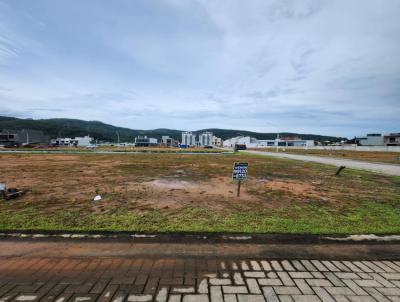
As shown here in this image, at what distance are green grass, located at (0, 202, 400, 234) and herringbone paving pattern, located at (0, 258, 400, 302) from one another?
128cm

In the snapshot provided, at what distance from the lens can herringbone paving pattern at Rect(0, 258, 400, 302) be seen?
288 cm

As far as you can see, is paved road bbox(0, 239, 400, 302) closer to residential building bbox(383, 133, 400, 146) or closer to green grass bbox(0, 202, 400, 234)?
green grass bbox(0, 202, 400, 234)

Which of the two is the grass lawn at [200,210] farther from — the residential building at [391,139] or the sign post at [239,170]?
the residential building at [391,139]

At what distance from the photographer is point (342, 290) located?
10.1 ft

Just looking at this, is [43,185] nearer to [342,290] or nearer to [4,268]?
[4,268]

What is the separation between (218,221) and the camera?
5.61 meters

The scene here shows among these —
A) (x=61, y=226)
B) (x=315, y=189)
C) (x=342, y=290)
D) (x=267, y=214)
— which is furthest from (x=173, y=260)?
(x=315, y=189)

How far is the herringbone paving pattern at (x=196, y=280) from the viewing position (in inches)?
114

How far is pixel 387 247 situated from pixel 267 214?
2.66 metres

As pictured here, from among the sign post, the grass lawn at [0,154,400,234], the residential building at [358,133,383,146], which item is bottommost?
the grass lawn at [0,154,400,234]

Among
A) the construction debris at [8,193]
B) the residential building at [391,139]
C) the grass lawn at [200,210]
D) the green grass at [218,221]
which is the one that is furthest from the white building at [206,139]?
the green grass at [218,221]

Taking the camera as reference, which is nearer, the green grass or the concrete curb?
the concrete curb

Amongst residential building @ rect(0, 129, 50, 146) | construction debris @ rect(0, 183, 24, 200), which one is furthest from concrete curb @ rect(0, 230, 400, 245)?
residential building @ rect(0, 129, 50, 146)

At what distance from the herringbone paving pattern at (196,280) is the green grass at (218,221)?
1281 millimetres
